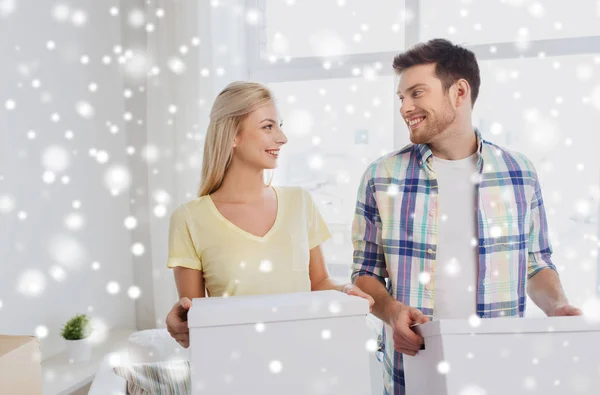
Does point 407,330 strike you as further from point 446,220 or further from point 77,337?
point 77,337

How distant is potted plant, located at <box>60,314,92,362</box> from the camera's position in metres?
1.82

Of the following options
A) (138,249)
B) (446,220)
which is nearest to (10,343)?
(446,220)

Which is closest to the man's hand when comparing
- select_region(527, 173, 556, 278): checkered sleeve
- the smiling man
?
the smiling man

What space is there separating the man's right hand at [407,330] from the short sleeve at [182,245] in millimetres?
456

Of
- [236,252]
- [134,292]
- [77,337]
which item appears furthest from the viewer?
[134,292]

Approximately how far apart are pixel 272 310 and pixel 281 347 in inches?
2.2

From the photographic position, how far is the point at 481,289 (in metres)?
1.19

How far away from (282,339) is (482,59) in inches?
69.5

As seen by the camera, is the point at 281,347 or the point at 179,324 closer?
the point at 281,347

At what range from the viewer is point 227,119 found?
127cm

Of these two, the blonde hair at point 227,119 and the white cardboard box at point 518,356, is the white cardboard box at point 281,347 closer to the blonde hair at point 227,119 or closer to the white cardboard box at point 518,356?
the white cardboard box at point 518,356

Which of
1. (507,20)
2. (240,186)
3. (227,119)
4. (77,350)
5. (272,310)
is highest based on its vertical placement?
(507,20)

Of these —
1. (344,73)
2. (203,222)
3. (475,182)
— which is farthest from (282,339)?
(344,73)

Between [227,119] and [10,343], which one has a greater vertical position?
[227,119]
